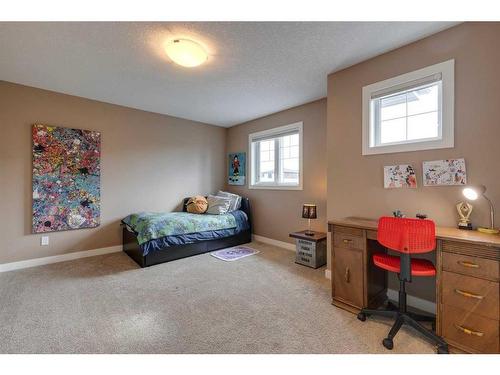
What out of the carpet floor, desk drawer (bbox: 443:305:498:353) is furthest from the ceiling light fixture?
desk drawer (bbox: 443:305:498:353)

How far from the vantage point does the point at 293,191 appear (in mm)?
4016

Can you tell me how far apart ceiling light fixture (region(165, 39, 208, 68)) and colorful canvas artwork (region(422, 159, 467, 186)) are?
236cm

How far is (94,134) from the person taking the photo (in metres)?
3.58

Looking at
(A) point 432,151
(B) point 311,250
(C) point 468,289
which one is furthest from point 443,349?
(B) point 311,250

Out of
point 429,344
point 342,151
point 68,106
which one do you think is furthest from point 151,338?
point 68,106

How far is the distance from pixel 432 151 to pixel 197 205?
3.56 metres

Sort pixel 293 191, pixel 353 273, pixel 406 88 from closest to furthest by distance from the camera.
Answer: pixel 353 273, pixel 406 88, pixel 293 191

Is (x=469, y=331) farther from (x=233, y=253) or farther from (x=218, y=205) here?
(x=218, y=205)

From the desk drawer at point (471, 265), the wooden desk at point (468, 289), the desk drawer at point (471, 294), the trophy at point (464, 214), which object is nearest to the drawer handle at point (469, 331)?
the wooden desk at point (468, 289)

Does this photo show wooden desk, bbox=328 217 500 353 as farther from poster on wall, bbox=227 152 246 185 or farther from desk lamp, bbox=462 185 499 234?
poster on wall, bbox=227 152 246 185

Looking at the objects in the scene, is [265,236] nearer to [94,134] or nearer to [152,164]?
[152,164]

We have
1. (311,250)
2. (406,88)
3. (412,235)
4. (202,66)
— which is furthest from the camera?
(311,250)

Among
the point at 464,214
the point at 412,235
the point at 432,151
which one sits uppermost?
the point at 432,151
